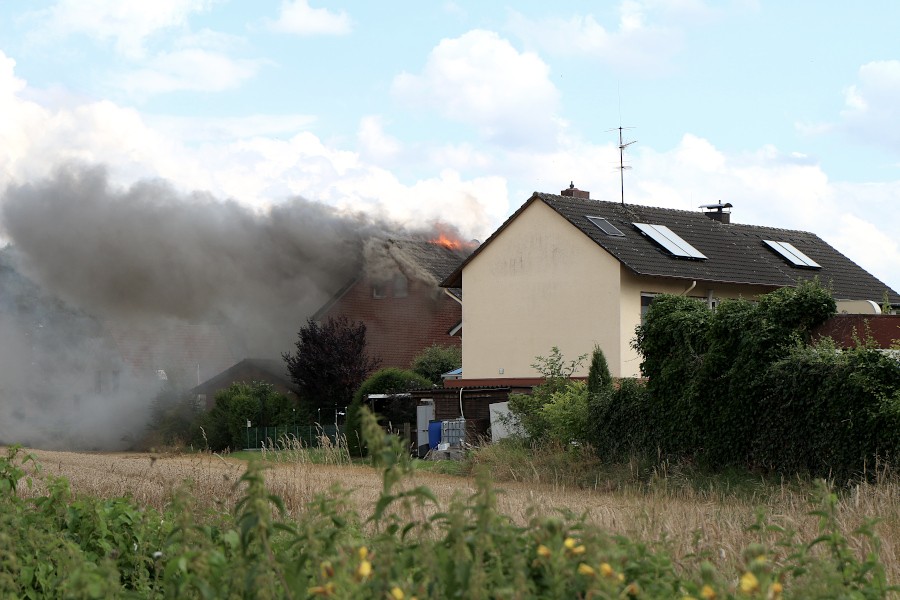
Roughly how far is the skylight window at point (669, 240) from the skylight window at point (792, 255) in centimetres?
438

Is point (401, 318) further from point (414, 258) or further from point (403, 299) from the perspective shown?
point (414, 258)

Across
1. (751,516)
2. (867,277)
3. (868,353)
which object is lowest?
(751,516)

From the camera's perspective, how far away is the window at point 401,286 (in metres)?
44.1

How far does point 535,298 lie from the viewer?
33469mm

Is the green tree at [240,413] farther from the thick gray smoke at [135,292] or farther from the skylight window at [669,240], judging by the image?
the skylight window at [669,240]

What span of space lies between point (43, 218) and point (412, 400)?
473 inches

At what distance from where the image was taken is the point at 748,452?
18.7m

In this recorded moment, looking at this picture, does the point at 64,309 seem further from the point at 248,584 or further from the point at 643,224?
the point at 248,584

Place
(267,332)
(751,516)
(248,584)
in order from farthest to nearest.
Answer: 1. (267,332)
2. (751,516)
3. (248,584)

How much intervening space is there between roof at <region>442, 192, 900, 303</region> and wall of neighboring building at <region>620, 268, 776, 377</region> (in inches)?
15.8

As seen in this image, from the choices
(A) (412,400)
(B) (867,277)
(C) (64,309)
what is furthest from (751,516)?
(C) (64,309)

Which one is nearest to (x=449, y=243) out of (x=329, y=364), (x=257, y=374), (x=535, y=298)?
(x=329, y=364)

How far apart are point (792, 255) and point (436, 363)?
526 inches

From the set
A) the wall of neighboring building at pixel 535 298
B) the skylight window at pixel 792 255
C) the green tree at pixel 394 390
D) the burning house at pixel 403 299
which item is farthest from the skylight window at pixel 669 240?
the green tree at pixel 394 390
